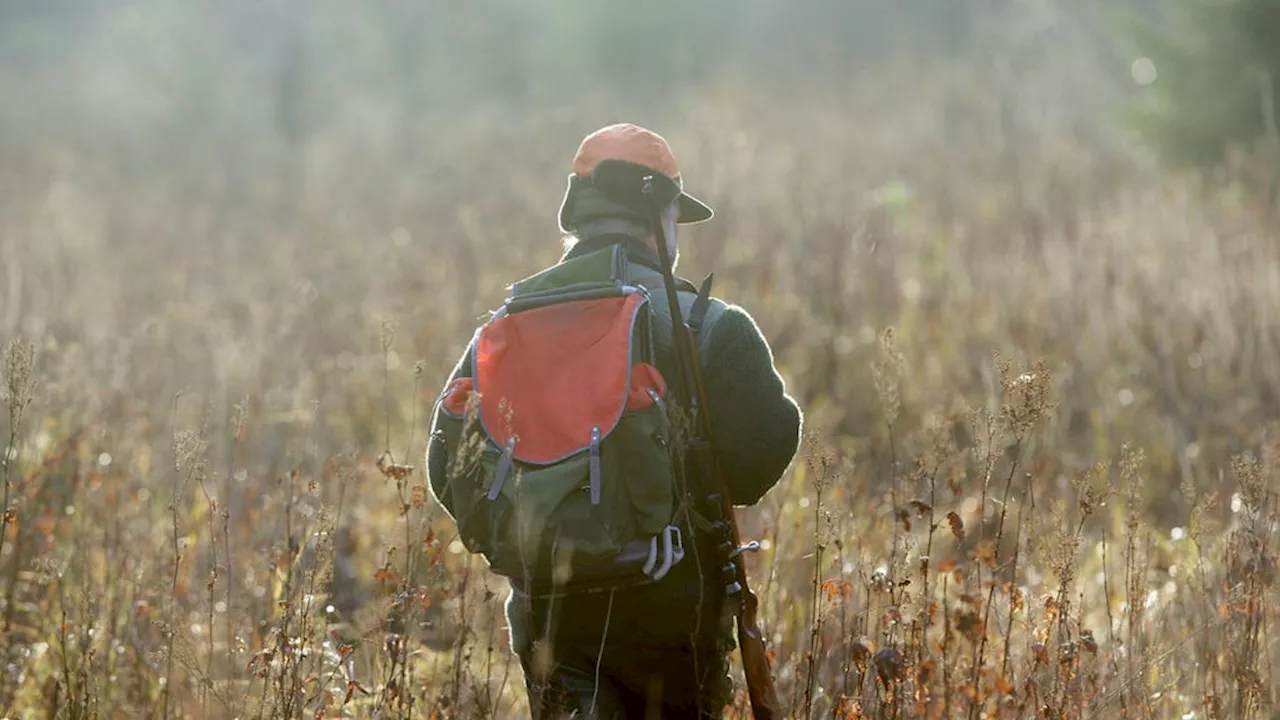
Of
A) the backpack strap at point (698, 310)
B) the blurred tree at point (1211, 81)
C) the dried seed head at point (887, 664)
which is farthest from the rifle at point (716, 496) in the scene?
the blurred tree at point (1211, 81)

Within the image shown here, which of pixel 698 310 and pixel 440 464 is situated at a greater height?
pixel 698 310

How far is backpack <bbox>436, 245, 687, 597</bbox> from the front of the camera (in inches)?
124

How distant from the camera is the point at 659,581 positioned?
3420 mm

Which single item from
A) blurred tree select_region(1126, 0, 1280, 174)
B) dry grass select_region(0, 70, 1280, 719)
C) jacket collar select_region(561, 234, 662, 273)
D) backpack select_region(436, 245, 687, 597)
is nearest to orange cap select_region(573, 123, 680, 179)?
jacket collar select_region(561, 234, 662, 273)

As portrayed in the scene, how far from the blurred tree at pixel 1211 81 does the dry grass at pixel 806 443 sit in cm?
48

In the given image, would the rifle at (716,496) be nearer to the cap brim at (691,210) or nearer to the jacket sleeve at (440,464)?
the cap brim at (691,210)

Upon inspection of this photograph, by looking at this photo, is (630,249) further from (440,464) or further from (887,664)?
(887,664)

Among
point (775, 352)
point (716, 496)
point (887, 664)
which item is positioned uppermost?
point (775, 352)

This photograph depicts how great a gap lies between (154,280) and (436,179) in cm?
563

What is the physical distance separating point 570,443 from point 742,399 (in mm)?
451

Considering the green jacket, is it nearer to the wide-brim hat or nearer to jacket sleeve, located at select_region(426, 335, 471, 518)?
jacket sleeve, located at select_region(426, 335, 471, 518)

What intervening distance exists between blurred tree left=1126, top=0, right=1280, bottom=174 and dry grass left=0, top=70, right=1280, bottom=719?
476mm

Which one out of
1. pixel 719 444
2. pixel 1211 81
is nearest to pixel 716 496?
pixel 719 444

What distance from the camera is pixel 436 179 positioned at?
16750 mm
